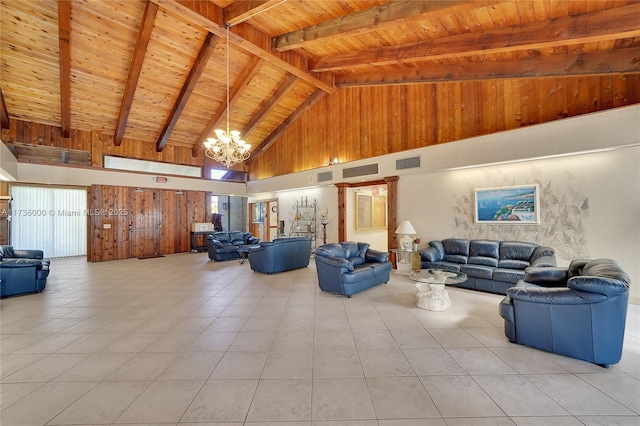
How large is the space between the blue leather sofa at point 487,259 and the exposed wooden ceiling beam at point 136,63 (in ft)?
23.5

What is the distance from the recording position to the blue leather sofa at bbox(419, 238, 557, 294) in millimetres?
4434

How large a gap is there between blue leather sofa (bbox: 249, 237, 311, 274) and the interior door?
5.18m

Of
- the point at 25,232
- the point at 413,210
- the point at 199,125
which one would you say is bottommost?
the point at 25,232

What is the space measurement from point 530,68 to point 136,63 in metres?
8.12

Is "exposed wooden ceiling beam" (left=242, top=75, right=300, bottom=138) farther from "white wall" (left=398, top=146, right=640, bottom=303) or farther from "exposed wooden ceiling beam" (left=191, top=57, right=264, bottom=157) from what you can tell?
"white wall" (left=398, top=146, right=640, bottom=303)

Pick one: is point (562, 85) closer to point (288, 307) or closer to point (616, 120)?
point (616, 120)

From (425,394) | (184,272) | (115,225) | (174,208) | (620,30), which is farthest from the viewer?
(174,208)

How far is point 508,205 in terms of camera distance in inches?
206

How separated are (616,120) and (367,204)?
5924mm

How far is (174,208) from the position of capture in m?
9.88

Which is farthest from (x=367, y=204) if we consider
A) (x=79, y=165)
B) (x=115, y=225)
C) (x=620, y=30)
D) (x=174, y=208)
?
(x=79, y=165)

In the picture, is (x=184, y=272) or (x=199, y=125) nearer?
(x=184, y=272)

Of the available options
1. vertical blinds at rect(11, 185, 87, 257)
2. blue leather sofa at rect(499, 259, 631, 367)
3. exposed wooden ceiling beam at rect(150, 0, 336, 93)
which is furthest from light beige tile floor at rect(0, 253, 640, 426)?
vertical blinds at rect(11, 185, 87, 257)

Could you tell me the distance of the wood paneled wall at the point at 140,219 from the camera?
8.29 meters
